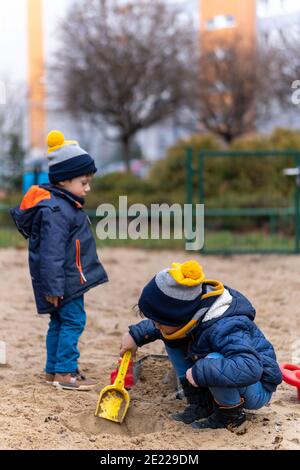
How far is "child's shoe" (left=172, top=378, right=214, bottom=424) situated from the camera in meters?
3.25

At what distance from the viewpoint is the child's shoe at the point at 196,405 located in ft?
10.7

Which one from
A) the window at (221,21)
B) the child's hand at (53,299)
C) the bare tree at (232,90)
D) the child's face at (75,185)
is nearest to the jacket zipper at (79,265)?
the child's hand at (53,299)

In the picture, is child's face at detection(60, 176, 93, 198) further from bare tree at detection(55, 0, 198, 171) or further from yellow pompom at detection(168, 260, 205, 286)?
bare tree at detection(55, 0, 198, 171)

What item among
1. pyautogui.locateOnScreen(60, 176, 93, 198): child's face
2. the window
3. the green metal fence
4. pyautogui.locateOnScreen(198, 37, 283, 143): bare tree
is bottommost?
the green metal fence

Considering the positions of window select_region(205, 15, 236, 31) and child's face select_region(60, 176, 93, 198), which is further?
window select_region(205, 15, 236, 31)

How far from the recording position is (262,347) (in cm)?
319

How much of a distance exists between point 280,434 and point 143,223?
805 centimetres

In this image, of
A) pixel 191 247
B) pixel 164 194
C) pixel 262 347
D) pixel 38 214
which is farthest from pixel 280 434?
pixel 164 194

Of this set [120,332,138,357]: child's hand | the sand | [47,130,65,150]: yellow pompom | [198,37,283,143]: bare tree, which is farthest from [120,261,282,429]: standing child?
[198,37,283,143]: bare tree

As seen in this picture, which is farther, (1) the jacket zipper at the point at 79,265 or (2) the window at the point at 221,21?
(2) the window at the point at 221,21

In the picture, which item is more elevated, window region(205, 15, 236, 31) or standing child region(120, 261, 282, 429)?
window region(205, 15, 236, 31)

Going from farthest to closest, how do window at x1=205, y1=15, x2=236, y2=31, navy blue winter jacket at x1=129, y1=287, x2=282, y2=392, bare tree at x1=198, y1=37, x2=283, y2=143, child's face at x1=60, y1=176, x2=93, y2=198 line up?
1. window at x1=205, y1=15, x2=236, y2=31
2. bare tree at x1=198, y1=37, x2=283, y2=143
3. child's face at x1=60, y1=176, x2=93, y2=198
4. navy blue winter jacket at x1=129, y1=287, x2=282, y2=392

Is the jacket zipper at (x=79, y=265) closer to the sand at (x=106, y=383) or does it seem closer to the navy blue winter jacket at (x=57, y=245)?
the navy blue winter jacket at (x=57, y=245)

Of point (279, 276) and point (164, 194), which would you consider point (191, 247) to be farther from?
point (164, 194)
